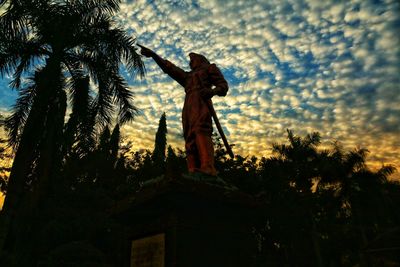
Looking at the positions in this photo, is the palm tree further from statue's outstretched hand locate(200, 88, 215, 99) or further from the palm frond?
statue's outstretched hand locate(200, 88, 215, 99)

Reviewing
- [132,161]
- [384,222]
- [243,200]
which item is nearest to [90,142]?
[243,200]

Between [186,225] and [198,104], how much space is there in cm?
179

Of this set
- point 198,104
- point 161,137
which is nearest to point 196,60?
point 198,104

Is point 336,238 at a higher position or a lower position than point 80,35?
lower

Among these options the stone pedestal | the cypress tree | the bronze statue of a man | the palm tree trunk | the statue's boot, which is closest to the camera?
the stone pedestal

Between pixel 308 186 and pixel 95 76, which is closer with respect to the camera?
pixel 95 76

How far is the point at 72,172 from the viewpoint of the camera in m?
21.4

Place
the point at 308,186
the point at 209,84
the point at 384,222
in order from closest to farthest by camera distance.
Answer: the point at 209,84 → the point at 308,186 → the point at 384,222

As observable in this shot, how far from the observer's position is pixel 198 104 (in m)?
4.57

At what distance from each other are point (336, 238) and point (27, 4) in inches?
1163

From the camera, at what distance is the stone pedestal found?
10.8 feet

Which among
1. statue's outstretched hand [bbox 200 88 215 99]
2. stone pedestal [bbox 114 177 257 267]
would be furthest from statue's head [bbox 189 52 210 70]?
stone pedestal [bbox 114 177 257 267]

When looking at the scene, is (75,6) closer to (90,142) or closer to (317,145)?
(90,142)

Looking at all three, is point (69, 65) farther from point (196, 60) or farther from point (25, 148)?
point (196, 60)
